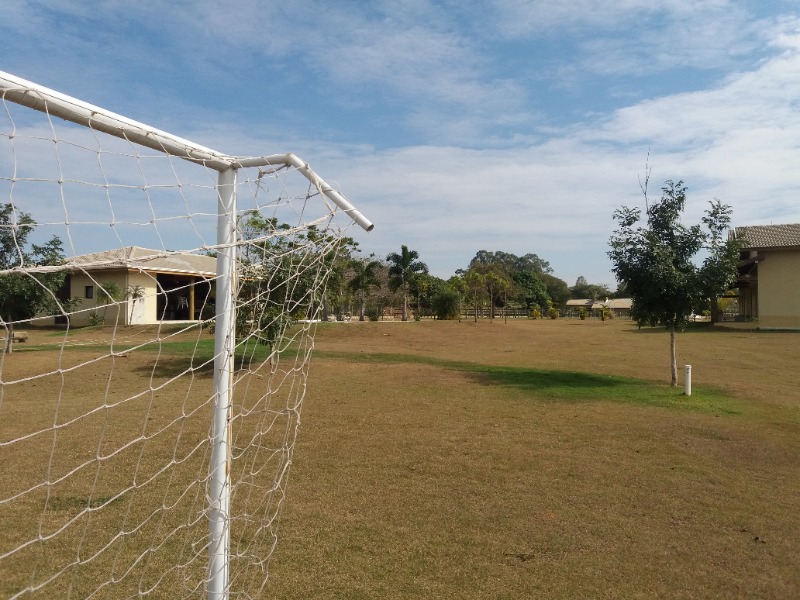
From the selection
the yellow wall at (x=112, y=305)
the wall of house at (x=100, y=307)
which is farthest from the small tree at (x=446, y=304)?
the wall of house at (x=100, y=307)

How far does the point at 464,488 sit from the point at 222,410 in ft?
11.8

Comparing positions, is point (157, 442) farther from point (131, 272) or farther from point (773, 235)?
point (773, 235)

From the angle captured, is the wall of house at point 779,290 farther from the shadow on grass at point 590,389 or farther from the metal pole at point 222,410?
the metal pole at point 222,410

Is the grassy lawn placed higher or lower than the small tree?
lower

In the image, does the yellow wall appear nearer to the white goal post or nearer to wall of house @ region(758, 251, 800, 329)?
the white goal post

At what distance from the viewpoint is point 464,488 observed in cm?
594

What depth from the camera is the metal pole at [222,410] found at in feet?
9.64

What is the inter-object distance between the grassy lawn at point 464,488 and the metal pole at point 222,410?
15.4 inches

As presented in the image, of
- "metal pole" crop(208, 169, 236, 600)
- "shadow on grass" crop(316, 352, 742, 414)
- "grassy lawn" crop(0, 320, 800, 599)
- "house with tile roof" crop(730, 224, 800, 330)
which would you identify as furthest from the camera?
"house with tile roof" crop(730, 224, 800, 330)

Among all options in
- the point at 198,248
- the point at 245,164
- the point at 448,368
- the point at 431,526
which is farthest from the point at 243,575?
the point at 448,368

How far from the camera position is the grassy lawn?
406cm

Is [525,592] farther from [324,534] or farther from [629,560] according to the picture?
[324,534]

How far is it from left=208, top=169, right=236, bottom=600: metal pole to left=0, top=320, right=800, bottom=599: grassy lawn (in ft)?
1.28

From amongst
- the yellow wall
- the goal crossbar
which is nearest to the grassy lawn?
the yellow wall
